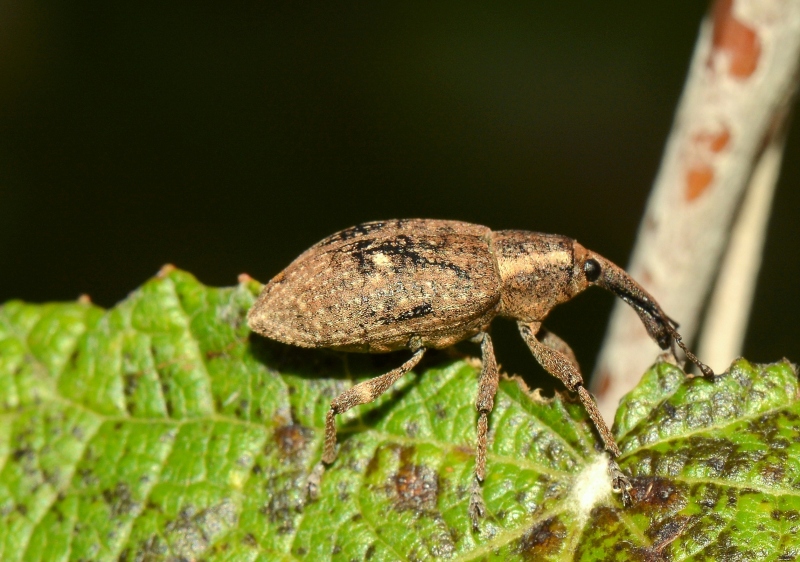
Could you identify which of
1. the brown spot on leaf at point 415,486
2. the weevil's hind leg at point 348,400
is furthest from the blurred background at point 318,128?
the brown spot on leaf at point 415,486

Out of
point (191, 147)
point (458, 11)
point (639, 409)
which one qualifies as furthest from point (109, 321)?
point (458, 11)

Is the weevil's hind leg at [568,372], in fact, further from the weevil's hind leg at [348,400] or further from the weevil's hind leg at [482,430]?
the weevil's hind leg at [348,400]

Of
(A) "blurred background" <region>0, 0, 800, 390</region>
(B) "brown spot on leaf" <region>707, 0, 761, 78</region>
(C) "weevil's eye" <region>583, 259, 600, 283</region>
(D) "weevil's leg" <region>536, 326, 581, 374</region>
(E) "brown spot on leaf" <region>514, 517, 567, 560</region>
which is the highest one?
(A) "blurred background" <region>0, 0, 800, 390</region>

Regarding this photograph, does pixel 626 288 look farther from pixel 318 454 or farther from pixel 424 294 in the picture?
pixel 318 454

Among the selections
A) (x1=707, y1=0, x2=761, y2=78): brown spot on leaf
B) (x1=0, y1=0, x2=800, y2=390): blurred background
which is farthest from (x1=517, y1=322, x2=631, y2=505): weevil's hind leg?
(x1=0, y1=0, x2=800, y2=390): blurred background

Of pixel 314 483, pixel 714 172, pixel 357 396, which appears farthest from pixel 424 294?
pixel 714 172

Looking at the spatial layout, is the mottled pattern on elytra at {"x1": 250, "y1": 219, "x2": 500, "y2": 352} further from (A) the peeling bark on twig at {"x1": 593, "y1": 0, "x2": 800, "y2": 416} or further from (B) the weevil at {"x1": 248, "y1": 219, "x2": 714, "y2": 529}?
(A) the peeling bark on twig at {"x1": 593, "y1": 0, "x2": 800, "y2": 416}
